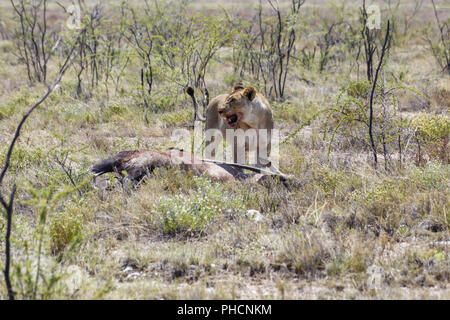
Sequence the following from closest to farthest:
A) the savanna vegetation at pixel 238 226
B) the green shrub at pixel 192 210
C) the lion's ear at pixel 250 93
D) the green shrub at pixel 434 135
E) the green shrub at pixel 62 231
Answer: the savanna vegetation at pixel 238 226, the green shrub at pixel 62 231, the green shrub at pixel 192 210, the lion's ear at pixel 250 93, the green shrub at pixel 434 135

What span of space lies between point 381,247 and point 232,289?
133 cm

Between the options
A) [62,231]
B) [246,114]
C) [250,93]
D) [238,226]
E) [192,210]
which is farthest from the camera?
[246,114]

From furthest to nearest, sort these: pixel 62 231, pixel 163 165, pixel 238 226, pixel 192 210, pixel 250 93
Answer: pixel 250 93, pixel 163 165, pixel 192 210, pixel 238 226, pixel 62 231

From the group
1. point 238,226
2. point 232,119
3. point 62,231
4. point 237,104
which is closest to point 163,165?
point 232,119

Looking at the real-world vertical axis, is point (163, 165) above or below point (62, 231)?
above

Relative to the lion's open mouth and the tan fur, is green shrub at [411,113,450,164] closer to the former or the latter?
the tan fur

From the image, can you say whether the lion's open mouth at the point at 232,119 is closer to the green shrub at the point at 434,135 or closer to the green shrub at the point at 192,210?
the green shrub at the point at 192,210

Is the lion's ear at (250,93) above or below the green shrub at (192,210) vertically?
above

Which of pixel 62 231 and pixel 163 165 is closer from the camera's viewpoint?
pixel 62 231

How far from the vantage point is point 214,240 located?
12.6ft

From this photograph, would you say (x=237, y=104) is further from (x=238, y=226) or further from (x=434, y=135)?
(x=434, y=135)

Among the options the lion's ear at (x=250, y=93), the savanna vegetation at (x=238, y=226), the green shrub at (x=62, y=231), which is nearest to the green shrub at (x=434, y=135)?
the savanna vegetation at (x=238, y=226)

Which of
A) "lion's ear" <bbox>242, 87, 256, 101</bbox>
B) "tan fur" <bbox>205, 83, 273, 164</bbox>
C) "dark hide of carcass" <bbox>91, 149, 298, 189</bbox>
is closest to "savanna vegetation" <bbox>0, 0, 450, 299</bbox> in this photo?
"dark hide of carcass" <bbox>91, 149, 298, 189</bbox>
